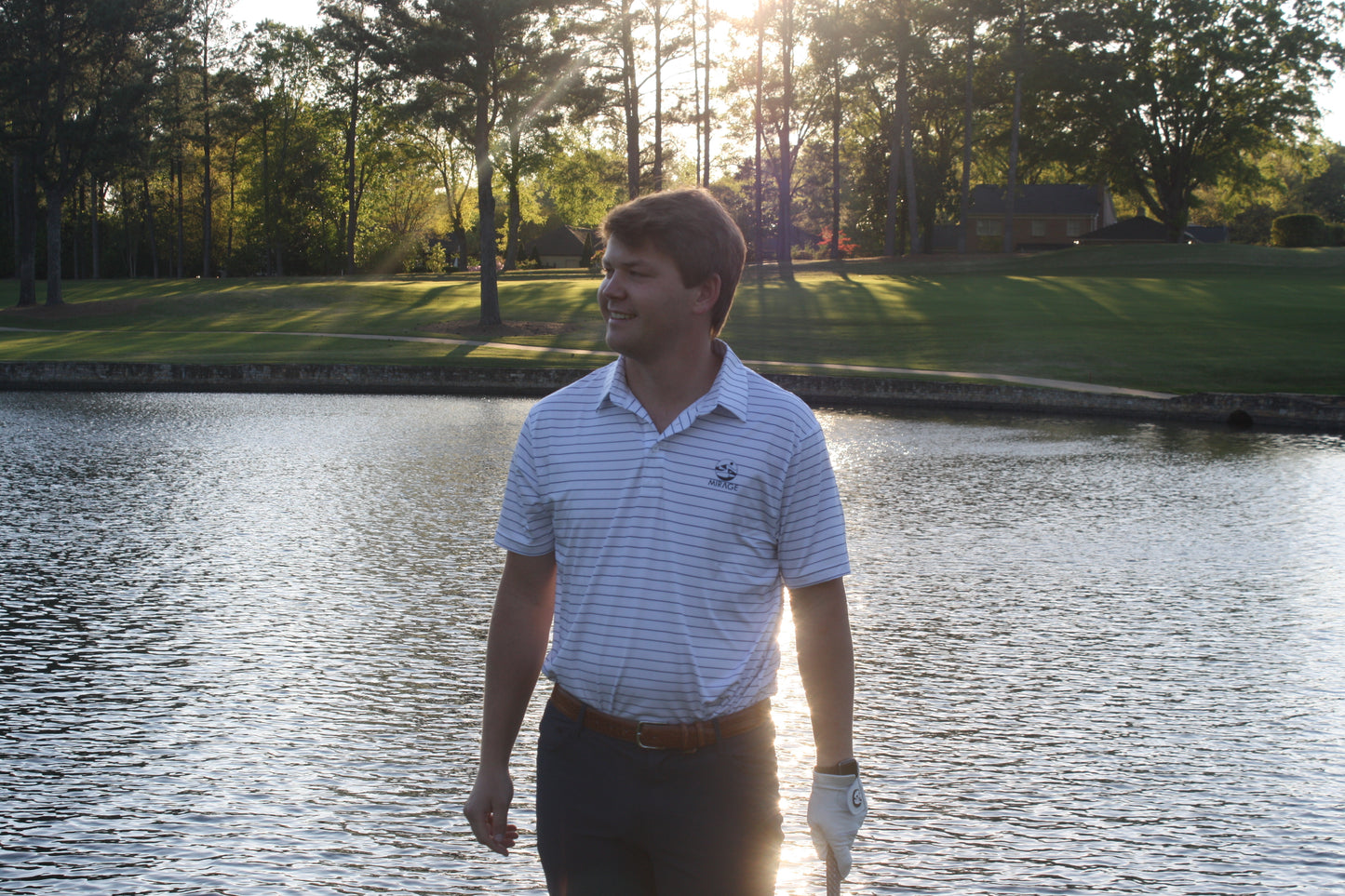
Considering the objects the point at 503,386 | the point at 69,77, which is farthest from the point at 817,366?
the point at 69,77

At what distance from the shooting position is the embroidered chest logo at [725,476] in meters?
2.54

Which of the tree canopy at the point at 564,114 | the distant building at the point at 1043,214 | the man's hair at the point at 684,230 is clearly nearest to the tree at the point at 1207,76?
the tree canopy at the point at 564,114

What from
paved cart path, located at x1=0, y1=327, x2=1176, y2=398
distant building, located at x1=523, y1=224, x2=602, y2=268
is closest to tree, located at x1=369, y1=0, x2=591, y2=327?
paved cart path, located at x1=0, y1=327, x2=1176, y2=398

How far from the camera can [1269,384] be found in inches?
1043

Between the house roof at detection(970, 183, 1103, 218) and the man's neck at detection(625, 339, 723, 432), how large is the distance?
277 feet

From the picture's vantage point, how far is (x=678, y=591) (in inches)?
100

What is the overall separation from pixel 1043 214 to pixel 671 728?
87.6 meters

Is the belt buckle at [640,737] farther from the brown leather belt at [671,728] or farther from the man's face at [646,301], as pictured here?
the man's face at [646,301]

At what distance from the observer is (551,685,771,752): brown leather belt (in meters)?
2.53

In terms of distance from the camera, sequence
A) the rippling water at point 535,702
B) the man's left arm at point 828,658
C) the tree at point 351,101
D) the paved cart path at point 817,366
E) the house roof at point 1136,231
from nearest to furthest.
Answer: the man's left arm at point 828,658 → the rippling water at point 535,702 → the paved cart path at point 817,366 → the tree at point 351,101 → the house roof at point 1136,231

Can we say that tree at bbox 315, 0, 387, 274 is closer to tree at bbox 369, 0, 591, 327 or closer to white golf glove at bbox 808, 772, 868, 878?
tree at bbox 369, 0, 591, 327

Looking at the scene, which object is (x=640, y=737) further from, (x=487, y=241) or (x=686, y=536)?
(x=487, y=241)

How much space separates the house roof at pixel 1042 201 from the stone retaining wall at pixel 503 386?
62494 millimetres

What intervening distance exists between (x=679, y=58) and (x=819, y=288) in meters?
12.5
